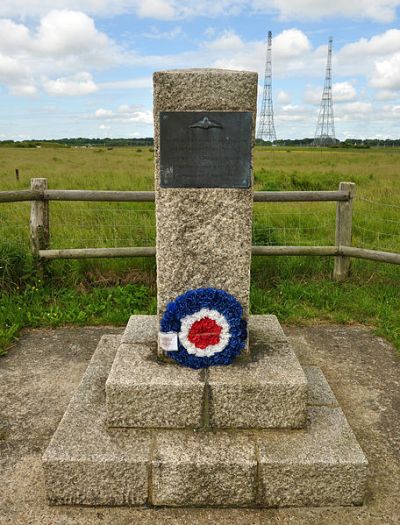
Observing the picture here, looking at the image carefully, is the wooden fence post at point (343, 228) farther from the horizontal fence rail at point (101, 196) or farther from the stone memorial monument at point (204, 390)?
the stone memorial monument at point (204, 390)

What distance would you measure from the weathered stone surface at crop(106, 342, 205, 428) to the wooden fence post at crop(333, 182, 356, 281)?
3372 mm

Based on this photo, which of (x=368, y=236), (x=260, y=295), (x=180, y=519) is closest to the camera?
(x=180, y=519)

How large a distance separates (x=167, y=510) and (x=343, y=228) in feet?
13.0

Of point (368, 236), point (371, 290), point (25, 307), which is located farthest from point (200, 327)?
point (368, 236)

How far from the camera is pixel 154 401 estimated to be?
282 cm

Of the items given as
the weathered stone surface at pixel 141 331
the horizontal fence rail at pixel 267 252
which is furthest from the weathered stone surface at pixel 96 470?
the horizontal fence rail at pixel 267 252

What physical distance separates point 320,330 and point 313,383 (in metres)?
1.40

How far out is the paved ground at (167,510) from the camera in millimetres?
2539

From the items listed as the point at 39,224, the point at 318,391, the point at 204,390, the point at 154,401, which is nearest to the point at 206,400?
the point at 204,390

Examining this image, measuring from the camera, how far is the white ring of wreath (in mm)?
2990

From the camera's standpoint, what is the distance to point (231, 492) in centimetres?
262

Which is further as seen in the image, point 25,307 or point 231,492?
point 25,307

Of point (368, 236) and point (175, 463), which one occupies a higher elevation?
point (368, 236)

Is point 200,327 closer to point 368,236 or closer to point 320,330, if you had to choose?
point 320,330
